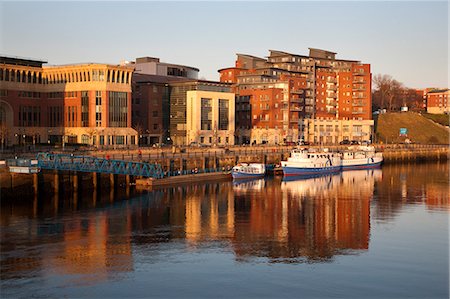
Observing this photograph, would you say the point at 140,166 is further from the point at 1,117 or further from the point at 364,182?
the point at 1,117

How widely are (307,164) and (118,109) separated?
44.5 metres

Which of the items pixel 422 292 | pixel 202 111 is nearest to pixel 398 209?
pixel 422 292

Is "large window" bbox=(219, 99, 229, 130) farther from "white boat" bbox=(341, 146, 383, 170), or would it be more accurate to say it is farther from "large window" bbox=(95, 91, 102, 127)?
"large window" bbox=(95, 91, 102, 127)

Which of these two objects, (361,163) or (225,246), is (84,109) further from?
(225,246)

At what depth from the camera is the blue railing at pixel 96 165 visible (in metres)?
78.2

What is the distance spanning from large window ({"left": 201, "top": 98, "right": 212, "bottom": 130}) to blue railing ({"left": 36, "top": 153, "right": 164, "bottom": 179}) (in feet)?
190

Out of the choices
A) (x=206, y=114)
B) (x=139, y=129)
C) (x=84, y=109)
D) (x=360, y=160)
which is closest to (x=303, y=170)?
(x=360, y=160)

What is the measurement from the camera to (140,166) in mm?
92938

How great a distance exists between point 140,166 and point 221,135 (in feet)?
222

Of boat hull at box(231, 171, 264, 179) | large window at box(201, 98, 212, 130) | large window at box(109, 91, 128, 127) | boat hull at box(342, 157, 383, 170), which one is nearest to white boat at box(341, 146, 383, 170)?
boat hull at box(342, 157, 383, 170)

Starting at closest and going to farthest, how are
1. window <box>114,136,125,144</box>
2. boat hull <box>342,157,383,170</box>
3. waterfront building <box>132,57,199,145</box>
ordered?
window <box>114,136,125,144</box> < boat hull <box>342,157,383,170</box> < waterfront building <box>132,57,199,145</box>

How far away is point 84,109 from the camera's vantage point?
12988 centimetres

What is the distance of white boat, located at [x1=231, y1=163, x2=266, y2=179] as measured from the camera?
106m

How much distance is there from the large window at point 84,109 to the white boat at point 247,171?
40190mm
